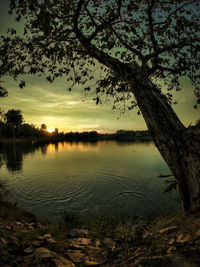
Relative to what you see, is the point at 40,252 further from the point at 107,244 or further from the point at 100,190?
the point at 100,190

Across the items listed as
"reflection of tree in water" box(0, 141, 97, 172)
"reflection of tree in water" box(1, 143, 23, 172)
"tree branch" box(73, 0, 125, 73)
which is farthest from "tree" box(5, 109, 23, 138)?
"tree branch" box(73, 0, 125, 73)

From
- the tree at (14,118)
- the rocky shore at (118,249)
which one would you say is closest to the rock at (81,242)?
the rocky shore at (118,249)

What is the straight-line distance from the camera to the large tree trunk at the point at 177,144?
4645 millimetres

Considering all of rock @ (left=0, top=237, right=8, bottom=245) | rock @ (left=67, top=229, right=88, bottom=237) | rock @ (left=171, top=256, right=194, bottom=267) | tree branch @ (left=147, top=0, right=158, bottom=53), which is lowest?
rock @ (left=67, top=229, right=88, bottom=237)

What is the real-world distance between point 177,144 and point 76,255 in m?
3.85

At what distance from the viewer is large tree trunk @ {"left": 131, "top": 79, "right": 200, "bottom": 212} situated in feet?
15.2

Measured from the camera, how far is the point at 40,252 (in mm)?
3301

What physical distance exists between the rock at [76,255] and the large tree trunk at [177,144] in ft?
11.0

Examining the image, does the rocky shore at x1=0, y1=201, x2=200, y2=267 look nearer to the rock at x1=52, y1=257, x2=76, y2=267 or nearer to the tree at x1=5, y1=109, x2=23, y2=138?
the rock at x1=52, y1=257, x2=76, y2=267

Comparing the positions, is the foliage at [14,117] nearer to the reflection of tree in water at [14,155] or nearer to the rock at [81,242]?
the reflection of tree in water at [14,155]

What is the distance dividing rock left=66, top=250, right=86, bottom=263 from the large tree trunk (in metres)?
3.35

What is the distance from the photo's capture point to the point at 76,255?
3531 mm

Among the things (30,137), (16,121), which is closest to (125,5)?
(16,121)

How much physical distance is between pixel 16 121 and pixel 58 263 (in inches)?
4389
